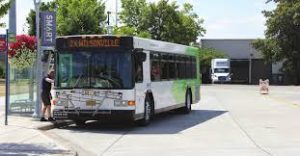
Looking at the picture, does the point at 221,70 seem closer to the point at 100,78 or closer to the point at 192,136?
the point at 100,78

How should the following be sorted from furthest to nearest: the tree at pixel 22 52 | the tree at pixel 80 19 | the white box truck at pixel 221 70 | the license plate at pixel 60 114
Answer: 1. the white box truck at pixel 221 70
2. the tree at pixel 80 19
3. the tree at pixel 22 52
4. the license plate at pixel 60 114

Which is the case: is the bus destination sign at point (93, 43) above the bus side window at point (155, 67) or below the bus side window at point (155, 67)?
above

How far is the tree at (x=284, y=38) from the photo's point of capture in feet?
261

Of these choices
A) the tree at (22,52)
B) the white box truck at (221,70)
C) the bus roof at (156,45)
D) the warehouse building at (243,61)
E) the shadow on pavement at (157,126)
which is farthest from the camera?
the warehouse building at (243,61)

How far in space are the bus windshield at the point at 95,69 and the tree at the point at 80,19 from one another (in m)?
30.6

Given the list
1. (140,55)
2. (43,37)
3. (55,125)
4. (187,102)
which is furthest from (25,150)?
(187,102)

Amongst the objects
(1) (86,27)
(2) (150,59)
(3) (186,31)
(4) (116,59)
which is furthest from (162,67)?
(3) (186,31)

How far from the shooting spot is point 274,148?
14961 mm

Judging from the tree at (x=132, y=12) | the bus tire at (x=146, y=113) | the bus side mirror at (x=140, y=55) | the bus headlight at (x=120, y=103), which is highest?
the tree at (x=132, y=12)

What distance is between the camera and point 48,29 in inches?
832

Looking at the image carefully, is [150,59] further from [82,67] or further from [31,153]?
[31,153]

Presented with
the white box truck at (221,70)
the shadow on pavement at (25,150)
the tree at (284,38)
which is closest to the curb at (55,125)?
the shadow on pavement at (25,150)

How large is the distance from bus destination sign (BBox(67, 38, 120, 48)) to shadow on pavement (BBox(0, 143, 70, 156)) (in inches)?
216

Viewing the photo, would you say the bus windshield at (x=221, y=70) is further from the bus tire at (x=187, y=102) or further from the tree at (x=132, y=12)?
the bus tire at (x=187, y=102)
